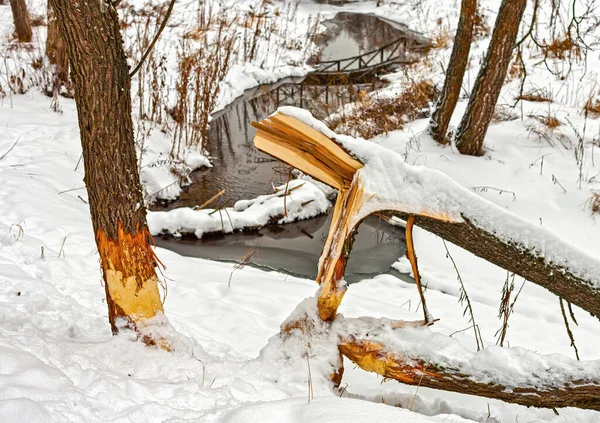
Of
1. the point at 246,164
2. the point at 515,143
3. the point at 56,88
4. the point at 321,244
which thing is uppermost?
the point at 56,88

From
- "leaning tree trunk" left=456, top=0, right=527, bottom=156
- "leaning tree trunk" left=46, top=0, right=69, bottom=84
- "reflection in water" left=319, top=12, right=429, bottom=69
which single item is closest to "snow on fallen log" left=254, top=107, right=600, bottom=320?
"leaning tree trunk" left=456, top=0, right=527, bottom=156

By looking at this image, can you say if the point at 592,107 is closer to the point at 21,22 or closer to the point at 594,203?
the point at 594,203

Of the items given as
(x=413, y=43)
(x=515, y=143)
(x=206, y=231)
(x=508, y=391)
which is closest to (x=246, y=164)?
(x=206, y=231)

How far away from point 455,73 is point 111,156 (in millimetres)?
4895

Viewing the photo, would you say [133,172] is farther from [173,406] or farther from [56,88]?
[56,88]

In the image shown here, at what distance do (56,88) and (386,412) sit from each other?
6985mm

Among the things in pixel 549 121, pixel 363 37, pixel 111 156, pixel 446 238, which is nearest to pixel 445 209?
pixel 446 238

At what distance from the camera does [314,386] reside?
223 cm

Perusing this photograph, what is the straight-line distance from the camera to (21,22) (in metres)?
8.60

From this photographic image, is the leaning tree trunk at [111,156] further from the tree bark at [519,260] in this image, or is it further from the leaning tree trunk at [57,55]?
the leaning tree trunk at [57,55]

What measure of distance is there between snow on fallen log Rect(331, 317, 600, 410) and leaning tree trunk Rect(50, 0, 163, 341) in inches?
39.8

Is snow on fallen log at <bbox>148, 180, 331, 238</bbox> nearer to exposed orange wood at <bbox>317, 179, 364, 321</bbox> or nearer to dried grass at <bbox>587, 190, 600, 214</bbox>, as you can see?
exposed orange wood at <bbox>317, 179, 364, 321</bbox>

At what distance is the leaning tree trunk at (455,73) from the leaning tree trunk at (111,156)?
4.60 metres

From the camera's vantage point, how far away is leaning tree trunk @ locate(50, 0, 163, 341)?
182 cm
